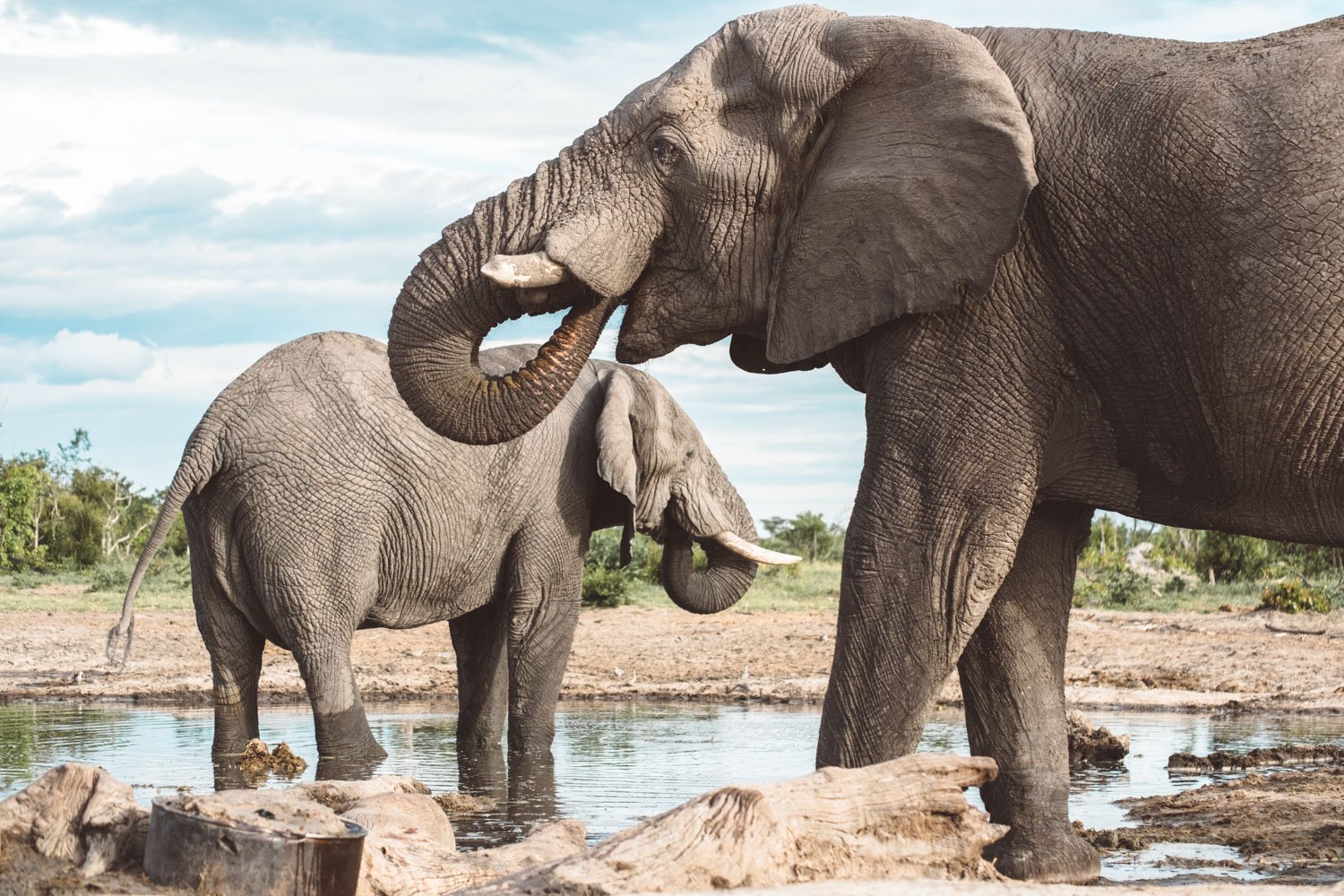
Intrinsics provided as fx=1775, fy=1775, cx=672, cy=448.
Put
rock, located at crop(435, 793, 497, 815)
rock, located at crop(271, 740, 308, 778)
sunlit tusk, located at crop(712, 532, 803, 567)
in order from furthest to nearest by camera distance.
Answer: sunlit tusk, located at crop(712, 532, 803, 567)
rock, located at crop(271, 740, 308, 778)
rock, located at crop(435, 793, 497, 815)

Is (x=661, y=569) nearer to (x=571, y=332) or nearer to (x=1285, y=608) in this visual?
(x=571, y=332)

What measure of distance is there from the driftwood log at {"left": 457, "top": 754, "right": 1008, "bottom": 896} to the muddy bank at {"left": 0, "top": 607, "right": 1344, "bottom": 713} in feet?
26.8

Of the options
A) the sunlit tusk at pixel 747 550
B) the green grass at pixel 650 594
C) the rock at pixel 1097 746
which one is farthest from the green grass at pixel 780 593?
the rock at pixel 1097 746

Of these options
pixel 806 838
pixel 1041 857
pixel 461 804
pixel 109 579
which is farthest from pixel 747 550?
pixel 109 579

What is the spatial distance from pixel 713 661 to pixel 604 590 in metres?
4.02

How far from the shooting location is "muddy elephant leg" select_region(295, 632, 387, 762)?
9.26 m

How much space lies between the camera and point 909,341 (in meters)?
5.08

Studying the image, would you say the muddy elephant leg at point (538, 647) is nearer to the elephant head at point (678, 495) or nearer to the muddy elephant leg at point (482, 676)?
the muddy elephant leg at point (482, 676)

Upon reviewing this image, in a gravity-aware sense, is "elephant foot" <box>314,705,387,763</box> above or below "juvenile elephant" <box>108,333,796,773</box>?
below

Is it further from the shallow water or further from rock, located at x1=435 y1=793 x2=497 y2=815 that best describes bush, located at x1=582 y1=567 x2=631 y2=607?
rock, located at x1=435 y1=793 x2=497 y2=815

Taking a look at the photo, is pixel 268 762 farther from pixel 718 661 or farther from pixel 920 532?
pixel 718 661

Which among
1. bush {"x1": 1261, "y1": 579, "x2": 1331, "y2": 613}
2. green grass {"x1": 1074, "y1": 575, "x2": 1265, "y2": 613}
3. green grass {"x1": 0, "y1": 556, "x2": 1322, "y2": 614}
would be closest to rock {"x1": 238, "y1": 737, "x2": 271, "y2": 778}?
green grass {"x1": 0, "y1": 556, "x2": 1322, "y2": 614}

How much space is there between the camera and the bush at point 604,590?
63.0 ft

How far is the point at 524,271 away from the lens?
16.5 ft
